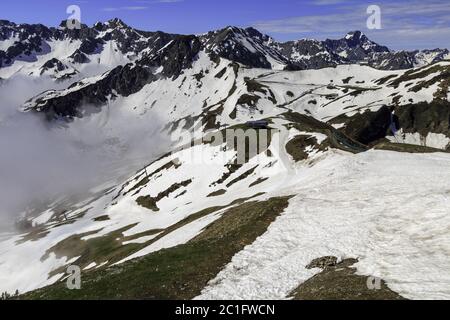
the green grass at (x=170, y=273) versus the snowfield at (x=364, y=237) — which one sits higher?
the snowfield at (x=364, y=237)

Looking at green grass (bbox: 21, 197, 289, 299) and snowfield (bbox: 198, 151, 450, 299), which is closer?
snowfield (bbox: 198, 151, 450, 299)

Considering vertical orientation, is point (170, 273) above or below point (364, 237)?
below

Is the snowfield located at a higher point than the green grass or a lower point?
higher

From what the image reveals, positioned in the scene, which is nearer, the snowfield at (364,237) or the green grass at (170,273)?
the snowfield at (364,237)

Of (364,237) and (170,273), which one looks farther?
(364,237)

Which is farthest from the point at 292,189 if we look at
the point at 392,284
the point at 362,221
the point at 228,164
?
the point at 228,164
